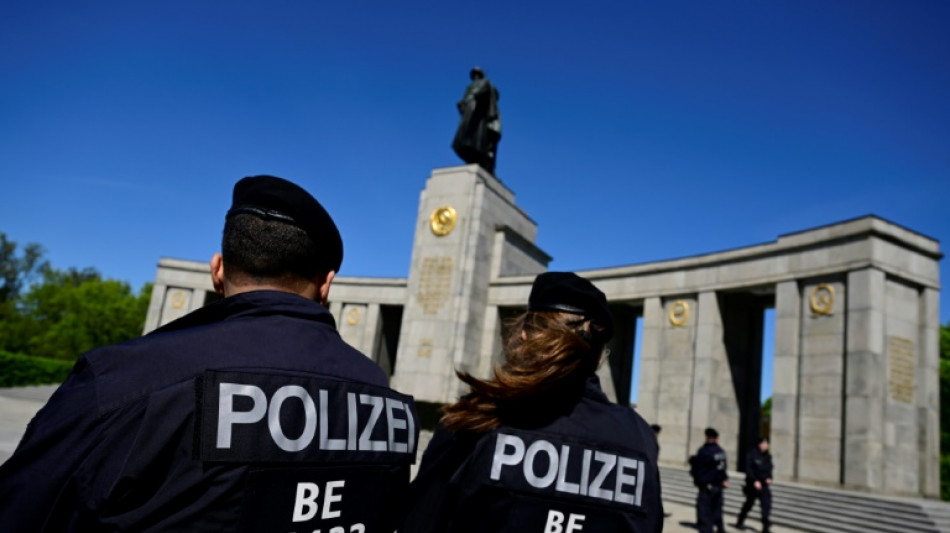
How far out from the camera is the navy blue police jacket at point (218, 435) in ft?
4.56

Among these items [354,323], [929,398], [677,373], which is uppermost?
[354,323]

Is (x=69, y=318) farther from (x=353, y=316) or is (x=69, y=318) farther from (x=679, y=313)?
(x=679, y=313)

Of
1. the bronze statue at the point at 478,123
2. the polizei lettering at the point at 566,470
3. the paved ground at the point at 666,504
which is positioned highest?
the bronze statue at the point at 478,123

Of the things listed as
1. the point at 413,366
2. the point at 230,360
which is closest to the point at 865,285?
the point at 413,366

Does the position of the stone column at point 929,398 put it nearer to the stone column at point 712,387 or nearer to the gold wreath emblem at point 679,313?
the stone column at point 712,387

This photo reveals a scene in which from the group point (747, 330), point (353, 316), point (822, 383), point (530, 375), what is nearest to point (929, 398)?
point (822, 383)

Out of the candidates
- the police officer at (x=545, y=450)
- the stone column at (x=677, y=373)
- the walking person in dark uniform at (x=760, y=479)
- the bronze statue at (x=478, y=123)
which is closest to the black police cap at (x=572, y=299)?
the police officer at (x=545, y=450)

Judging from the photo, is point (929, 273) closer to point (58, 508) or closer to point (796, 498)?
point (796, 498)

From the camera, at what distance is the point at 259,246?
1918 mm

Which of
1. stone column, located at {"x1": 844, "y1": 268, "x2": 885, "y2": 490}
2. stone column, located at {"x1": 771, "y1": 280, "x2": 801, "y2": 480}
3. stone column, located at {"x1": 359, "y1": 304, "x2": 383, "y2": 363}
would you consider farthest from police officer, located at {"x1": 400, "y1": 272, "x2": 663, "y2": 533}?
stone column, located at {"x1": 359, "y1": 304, "x2": 383, "y2": 363}

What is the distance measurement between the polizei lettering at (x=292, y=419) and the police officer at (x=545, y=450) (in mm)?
253

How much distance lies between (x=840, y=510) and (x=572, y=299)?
13150mm

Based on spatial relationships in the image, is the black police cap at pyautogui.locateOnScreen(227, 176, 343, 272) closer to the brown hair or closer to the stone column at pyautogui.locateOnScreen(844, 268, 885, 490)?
the brown hair

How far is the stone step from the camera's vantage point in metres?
11.4
